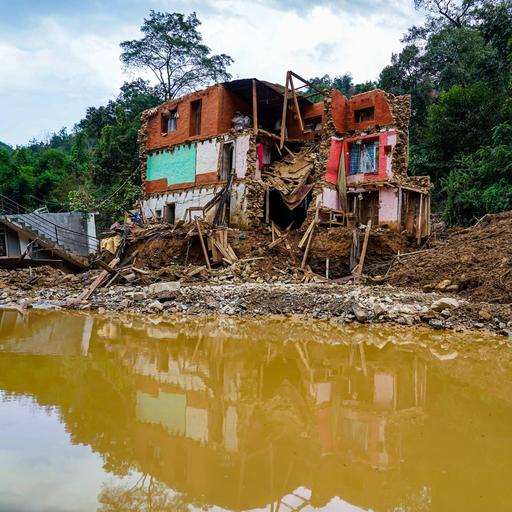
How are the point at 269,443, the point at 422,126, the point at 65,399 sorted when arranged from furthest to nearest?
the point at 422,126
the point at 65,399
the point at 269,443

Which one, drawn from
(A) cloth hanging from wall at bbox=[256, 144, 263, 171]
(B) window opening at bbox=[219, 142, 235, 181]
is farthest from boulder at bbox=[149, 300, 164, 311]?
(A) cloth hanging from wall at bbox=[256, 144, 263, 171]

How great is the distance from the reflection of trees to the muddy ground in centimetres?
782

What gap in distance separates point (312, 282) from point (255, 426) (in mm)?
12106

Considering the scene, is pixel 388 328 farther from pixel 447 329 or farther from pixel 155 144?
pixel 155 144

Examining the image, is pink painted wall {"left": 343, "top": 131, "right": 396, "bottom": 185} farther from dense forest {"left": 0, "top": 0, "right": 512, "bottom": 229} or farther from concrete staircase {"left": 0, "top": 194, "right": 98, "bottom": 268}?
concrete staircase {"left": 0, "top": 194, "right": 98, "bottom": 268}

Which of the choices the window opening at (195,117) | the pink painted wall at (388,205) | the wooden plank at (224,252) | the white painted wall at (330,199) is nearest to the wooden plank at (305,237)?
the white painted wall at (330,199)

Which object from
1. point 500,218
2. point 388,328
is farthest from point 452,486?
point 500,218

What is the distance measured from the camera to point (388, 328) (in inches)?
384

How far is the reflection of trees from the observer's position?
2.86 m

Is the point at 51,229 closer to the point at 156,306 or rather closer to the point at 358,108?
the point at 156,306

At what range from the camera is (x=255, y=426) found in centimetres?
430

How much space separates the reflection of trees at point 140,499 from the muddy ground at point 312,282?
782cm

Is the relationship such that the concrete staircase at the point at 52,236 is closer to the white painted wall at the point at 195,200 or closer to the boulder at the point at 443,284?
the white painted wall at the point at 195,200

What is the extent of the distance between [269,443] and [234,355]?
360cm
